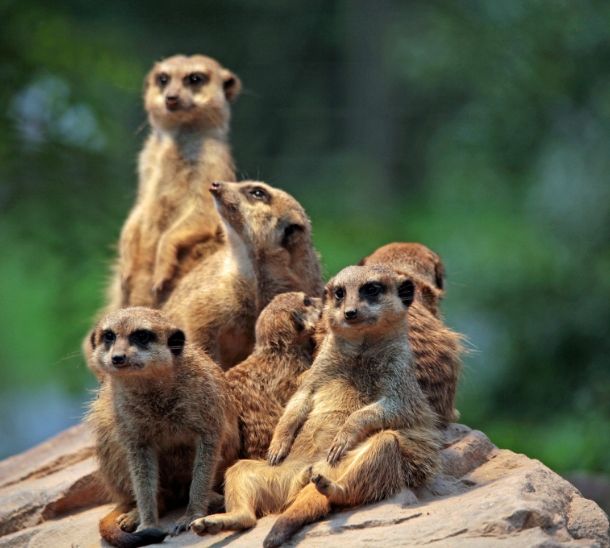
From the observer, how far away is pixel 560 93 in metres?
10.5

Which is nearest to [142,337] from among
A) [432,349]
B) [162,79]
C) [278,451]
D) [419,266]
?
[278,451]

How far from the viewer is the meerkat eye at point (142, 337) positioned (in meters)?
5.31

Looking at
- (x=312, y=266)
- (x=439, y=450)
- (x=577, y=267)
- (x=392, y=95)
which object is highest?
(x=392, y=95)

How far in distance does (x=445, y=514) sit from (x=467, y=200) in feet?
27.0

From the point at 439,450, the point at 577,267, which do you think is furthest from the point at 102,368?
the point at 577,267

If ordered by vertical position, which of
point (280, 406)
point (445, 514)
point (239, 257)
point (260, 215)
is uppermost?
point (260, 215)

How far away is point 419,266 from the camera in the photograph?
6516mm

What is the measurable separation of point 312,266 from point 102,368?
1683 millimetres

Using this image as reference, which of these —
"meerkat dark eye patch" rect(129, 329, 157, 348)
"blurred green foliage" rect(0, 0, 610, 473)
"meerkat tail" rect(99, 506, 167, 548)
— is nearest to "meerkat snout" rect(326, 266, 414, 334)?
"meerkat dark eye patch" rect(129, 329, 157, 348)

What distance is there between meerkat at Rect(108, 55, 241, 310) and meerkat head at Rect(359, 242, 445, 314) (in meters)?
1.23

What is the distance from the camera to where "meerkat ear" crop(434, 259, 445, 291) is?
6.61 m

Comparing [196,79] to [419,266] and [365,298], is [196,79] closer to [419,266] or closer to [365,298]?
[419,266]

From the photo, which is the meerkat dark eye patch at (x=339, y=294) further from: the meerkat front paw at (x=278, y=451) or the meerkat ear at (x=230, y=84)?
the meerkat ear at (x=230, y=84)

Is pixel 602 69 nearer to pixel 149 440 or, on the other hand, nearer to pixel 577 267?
pixel 577 267
